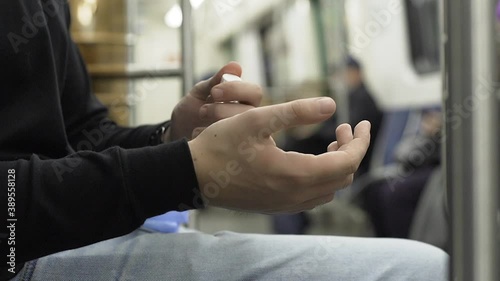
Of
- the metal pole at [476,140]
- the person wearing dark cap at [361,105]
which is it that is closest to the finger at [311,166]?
the metal pole at [476,140]

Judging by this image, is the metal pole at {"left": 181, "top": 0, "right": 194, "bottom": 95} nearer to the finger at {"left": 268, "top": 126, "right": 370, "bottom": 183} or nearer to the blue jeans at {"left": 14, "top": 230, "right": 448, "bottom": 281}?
the blue jeans at {"left": 14, "top": 230, "right": 448, "bottom": 281}

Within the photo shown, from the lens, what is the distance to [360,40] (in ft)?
14.7

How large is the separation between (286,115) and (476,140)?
6.2 inches

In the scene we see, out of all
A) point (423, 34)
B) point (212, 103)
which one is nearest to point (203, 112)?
point (212, 103)

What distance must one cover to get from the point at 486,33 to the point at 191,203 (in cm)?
25

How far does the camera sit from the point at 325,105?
1.61 feet

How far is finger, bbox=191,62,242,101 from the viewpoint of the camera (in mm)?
669

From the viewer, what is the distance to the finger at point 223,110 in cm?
60

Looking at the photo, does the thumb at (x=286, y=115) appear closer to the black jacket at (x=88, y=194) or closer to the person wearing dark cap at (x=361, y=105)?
the black jacket at (x=88, y=194)

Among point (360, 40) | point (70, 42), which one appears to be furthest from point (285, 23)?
point (70, 42)

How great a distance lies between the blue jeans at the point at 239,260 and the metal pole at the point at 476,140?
0.65 ft

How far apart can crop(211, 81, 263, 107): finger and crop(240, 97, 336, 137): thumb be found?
0.12 meters

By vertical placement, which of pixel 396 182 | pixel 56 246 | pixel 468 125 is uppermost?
pixel 468 125

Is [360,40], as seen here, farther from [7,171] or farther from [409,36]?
[7,171]
